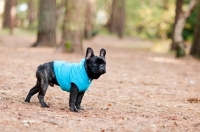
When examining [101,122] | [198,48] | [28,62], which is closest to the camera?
[101,122]

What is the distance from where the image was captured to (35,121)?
6.57m

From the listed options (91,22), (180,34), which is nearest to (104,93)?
(180,34)

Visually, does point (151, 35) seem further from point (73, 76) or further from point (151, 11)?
point (73, 76)

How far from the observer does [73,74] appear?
304 inches

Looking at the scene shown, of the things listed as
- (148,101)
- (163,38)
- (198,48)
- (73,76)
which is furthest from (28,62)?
(163,38)

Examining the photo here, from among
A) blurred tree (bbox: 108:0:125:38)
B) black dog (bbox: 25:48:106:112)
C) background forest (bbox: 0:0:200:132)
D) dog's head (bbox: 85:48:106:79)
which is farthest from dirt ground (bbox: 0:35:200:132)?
blurred tree (bbox: 108:0:125:38)

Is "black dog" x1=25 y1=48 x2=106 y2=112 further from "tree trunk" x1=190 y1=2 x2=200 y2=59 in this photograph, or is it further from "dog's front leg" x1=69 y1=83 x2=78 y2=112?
"tree trunk" x1=190 y1=2 x2=200 y2=59

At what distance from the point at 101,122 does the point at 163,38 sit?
2294cm

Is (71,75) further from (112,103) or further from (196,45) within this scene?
(196,45)

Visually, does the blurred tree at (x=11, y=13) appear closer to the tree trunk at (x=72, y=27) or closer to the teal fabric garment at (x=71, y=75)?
the tree trunk at (x=72, y=27)

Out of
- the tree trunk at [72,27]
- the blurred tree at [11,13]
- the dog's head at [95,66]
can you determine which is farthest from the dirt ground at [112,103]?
the blurred tree at [11,13]

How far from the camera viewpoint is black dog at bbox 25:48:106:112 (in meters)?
7.59

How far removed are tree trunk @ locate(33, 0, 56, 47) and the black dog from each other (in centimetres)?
1295

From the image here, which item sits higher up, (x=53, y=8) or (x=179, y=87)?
(x=53, y=8)
